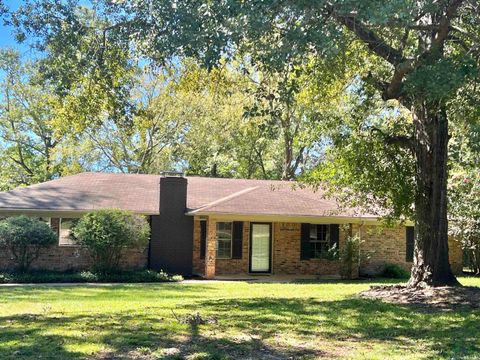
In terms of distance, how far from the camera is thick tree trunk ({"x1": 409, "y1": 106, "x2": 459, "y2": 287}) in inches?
496

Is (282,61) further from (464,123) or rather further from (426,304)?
(426,304)

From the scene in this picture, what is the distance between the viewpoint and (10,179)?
137ft

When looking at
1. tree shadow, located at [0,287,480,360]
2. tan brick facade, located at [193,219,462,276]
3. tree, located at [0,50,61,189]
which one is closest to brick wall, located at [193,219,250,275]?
tan brick facade, located at [193,219,462,276]

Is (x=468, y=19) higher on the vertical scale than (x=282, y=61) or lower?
higher

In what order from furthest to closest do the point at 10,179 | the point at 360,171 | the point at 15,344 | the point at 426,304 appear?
the point at 10,179 → the point at 360,171 → the point at 426,304 → the point at 15,344

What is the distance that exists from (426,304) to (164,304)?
5.18 metres

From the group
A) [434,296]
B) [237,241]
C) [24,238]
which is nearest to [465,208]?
[237,241]

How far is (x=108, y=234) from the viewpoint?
18469mm

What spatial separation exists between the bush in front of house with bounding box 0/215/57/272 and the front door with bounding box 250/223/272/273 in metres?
7.18

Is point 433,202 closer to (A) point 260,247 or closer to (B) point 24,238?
(A) point 260,247

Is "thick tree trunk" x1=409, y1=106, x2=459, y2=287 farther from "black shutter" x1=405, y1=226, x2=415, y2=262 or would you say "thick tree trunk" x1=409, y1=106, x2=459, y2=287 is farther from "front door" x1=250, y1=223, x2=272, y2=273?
"black shutter" x1=405, y1=226, x2=415, y2=262

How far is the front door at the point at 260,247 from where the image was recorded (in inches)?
861

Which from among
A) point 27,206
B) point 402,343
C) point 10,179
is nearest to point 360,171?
point 402,343

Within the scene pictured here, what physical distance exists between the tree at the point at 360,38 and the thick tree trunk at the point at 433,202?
0.02 meters
